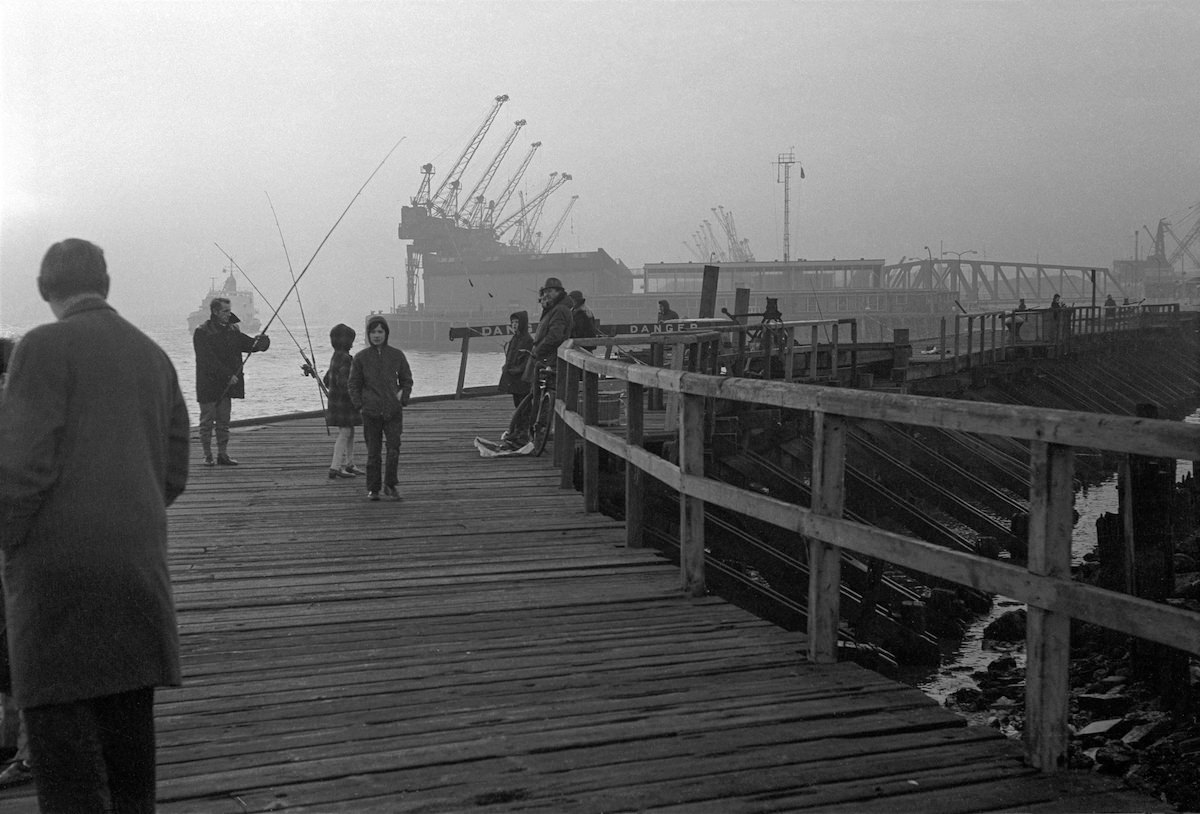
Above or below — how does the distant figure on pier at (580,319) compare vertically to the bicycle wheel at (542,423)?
above

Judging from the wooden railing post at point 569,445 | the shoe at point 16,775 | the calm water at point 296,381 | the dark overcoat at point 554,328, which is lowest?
the calm water at point 296,381

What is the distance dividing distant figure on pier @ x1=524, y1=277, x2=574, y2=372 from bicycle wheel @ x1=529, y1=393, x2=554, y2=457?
0.27 meters

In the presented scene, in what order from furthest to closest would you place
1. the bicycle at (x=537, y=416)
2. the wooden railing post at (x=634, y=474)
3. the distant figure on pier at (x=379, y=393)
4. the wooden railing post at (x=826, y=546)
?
the bicycle at (x=537, y=416), the distant figure on pier at (x=379, y=393), the wooden railing post at (x=634, y=474), the wooden railing post at (x=826, y=546)

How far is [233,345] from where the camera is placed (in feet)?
37.9

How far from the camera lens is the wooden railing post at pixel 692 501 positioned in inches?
229

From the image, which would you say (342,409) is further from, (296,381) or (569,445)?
(296,381)

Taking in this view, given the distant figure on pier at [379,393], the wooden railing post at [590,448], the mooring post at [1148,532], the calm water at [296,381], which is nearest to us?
the wooden railing post at [590,448]

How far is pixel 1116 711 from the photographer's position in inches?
327

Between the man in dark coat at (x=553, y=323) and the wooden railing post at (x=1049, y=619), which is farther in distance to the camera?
the man in dark coat at (x=553, y=323)

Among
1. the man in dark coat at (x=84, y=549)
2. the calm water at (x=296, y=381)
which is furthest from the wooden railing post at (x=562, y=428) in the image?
the calm water at (x=296, y=381)

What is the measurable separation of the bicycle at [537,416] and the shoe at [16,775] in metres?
8.56

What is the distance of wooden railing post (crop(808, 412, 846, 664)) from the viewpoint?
4.67 meters

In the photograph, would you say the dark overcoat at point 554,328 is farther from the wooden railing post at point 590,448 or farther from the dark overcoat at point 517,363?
the wooden railing post at point 590,448

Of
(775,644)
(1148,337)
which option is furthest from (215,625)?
(1148,337)
